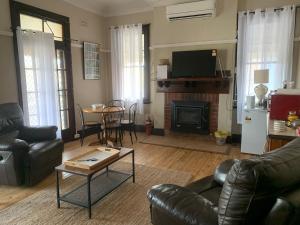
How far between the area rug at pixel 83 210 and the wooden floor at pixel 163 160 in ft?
0.65

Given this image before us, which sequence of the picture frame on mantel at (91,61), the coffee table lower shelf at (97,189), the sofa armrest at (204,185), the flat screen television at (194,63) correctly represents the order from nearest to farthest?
the sofa armrest at (204,185), the coffee table lower shelf at (97,189), the flat screen television at (194,63), the picture frame on mantel at (91,61)

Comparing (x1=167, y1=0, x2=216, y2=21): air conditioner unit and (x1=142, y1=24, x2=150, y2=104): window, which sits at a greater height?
(x1=167, y1=0, x2=216, y2=21): air conditioner unit

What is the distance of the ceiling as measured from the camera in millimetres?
4898

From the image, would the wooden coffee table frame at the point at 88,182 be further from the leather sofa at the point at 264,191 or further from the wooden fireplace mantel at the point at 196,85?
the wooden fireplace mantel at the point at 196,85

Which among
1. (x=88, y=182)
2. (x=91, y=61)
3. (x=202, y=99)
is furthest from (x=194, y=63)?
(x=88, y=182)

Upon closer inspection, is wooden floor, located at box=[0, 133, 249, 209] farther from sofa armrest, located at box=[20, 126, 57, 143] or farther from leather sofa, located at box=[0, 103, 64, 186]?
sofa armrest, located at box=[20, 126, 57, 143]

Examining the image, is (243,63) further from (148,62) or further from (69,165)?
(69,165)

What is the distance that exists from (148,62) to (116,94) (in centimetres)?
117

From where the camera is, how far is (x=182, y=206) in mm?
1382

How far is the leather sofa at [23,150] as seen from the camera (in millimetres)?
2744

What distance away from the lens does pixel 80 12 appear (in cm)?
508

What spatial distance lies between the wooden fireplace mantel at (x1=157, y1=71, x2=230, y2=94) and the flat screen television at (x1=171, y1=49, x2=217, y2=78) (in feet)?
0.37

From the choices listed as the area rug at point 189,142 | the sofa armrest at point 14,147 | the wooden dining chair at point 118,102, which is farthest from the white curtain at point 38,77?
the area rug at point 189,142

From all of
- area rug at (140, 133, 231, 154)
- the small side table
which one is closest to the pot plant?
area rug at (140, 133, 231, 154)
